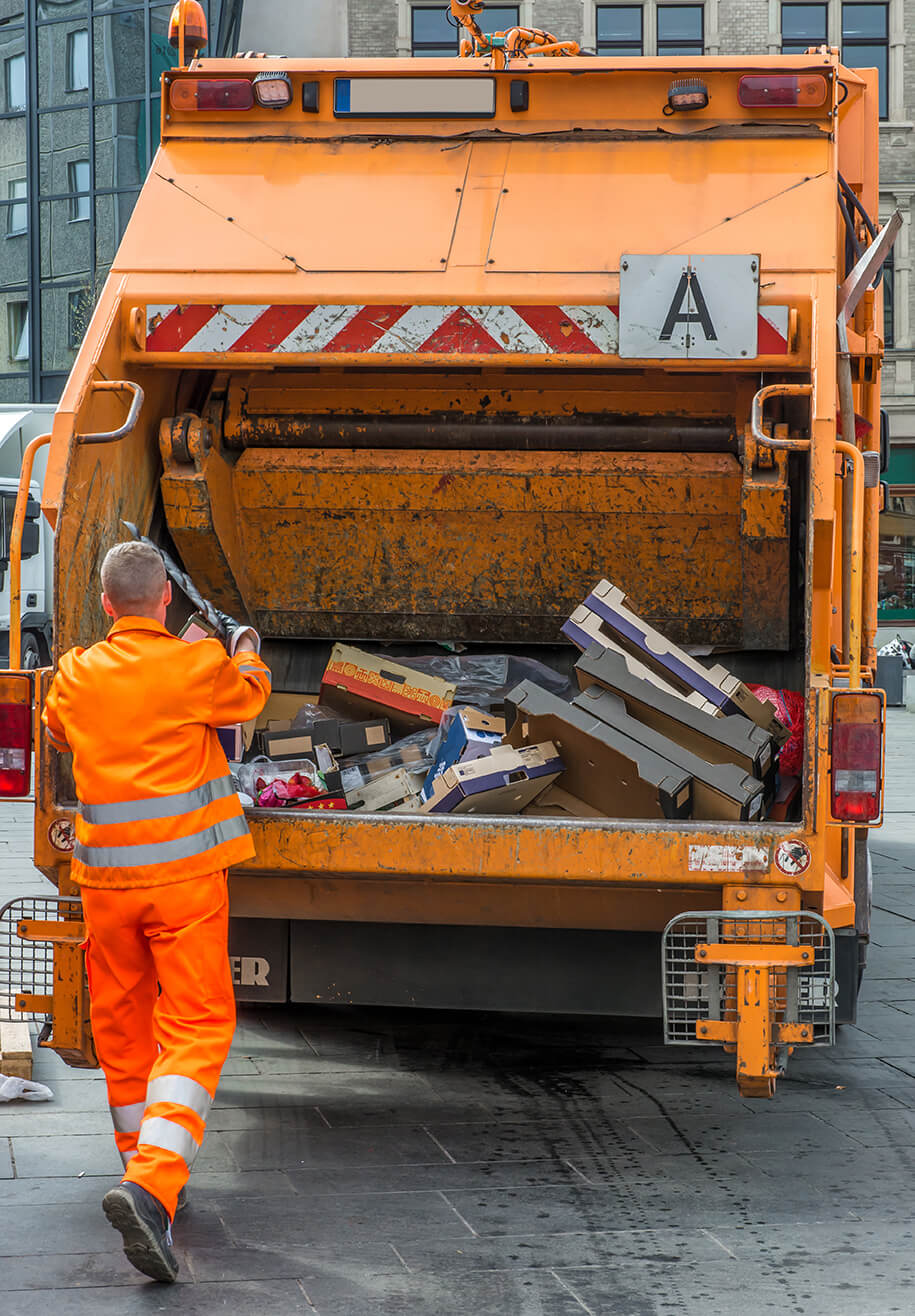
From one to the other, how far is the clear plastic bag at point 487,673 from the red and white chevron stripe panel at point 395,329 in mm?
1159

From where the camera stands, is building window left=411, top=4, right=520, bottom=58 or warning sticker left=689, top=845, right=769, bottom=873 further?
building window left=411, top=4, right=520, bottom=58

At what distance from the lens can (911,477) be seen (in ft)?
89.2

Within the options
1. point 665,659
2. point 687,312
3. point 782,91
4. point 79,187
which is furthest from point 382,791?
point 79,187

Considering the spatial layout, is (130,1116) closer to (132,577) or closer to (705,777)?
(132,577)

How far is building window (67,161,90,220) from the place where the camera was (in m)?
23.5

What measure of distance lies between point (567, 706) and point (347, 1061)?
4.49 ft

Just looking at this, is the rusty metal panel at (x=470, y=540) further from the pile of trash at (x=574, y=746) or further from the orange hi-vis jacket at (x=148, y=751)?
the orange hi-vis jacket at (x=148, y=751)

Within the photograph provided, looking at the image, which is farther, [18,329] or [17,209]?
[18,329]

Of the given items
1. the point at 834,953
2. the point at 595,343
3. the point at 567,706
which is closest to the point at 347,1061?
the point at 567,706

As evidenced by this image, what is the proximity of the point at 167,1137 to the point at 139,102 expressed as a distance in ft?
71.4

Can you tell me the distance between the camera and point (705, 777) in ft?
13.1

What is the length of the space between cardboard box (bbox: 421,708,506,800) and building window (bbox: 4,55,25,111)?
2226 cm

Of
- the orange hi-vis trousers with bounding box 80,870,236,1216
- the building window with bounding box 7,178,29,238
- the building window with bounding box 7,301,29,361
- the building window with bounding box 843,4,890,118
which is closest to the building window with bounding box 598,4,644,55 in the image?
the building window with bounding box 843,4,890,118

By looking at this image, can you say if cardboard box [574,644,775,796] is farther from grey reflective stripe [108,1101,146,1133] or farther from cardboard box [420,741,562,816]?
grey reflective stripe [108,1101,146,1133]
